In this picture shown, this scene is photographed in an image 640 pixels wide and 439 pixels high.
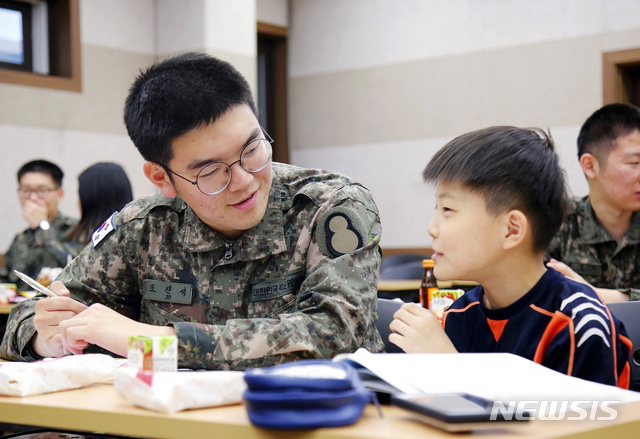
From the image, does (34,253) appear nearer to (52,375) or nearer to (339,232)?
(339,232)

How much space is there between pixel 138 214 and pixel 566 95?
4.46m

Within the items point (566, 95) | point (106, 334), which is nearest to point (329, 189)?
point (106, 334)

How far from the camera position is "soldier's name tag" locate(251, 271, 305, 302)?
4.80 feet

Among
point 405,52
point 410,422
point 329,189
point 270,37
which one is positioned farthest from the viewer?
point 270,37

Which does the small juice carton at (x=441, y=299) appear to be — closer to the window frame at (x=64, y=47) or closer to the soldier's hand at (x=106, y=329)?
the soldier's hand at (x=106, y=329)

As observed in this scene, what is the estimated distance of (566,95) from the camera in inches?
208

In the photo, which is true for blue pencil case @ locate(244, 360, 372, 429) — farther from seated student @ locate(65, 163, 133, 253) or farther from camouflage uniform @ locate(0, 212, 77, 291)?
camouflage uniform @ locate(0, 212, 77, 291)

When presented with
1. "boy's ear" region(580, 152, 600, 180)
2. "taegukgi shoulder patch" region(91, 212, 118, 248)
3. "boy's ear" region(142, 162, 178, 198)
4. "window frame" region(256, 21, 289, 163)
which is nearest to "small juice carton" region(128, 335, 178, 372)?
"boy's ear" region(142, 162, 178, 198)

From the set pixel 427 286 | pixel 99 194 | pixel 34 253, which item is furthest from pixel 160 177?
pixel 34 253

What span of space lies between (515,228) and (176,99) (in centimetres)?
74

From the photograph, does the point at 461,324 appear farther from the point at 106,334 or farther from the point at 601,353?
the point at 106,334

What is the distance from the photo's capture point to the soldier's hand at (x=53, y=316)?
1335mm

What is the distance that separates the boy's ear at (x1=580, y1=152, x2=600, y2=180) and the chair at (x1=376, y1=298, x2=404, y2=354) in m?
1.42

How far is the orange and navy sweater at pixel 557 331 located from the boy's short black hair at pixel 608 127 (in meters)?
1.66
